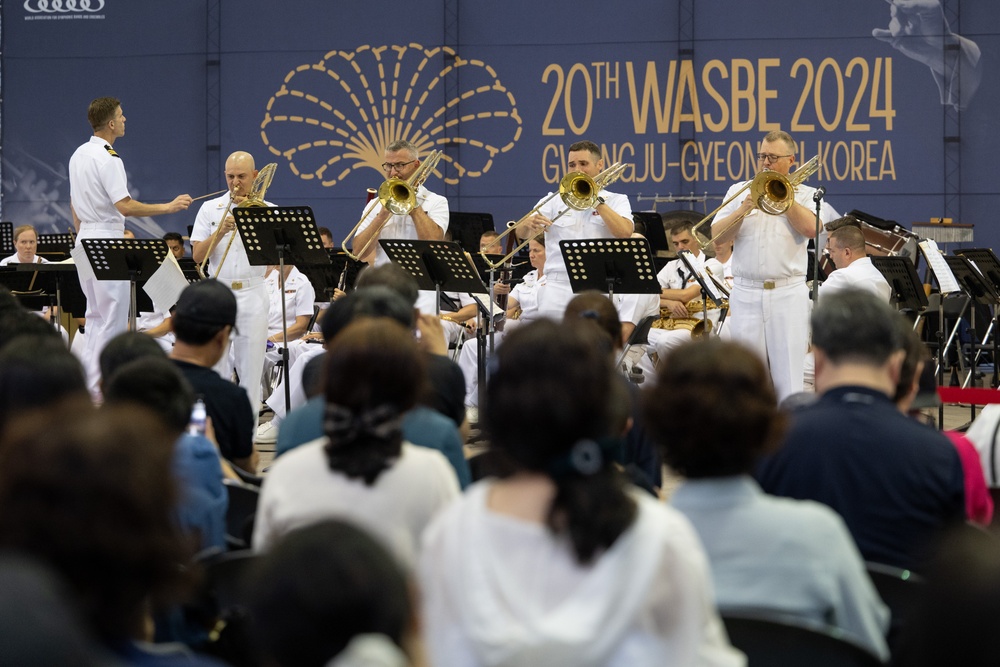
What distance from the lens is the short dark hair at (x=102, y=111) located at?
8992mm

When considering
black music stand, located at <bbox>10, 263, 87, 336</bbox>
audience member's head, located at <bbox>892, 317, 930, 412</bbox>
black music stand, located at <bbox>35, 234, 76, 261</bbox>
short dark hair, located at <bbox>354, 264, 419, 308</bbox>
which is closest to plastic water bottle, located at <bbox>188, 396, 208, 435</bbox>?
short dark hair, located at <bbox>354, 264, 419, 308</bbox>

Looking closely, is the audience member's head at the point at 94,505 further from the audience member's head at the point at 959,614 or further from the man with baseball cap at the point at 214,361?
the man with baseball cap at the point at 214,361

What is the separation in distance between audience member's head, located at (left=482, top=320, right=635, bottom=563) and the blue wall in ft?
46.5

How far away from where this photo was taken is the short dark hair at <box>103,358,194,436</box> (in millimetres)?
3199

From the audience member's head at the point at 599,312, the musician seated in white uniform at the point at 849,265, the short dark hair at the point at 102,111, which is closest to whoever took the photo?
the audience member's head at the point at 599,312

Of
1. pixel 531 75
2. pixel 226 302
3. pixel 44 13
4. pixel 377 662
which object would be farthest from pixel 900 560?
pixel 44 13

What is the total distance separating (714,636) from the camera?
76.9 inches

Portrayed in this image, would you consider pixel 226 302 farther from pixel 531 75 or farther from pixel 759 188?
pixel 531 75

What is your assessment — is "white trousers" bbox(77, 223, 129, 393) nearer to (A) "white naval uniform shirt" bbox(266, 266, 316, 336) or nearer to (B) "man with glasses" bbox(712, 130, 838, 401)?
(A) "white naval uniform shirt" bbox(266, 266, 316, 336)

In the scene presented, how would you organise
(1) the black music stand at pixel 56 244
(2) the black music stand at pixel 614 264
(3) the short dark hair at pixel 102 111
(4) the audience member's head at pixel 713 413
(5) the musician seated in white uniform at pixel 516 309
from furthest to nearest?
(1) the black music stand at pixel 56 244 < (5) the musician seated in white uniform at pixel 516 309 < (3) the short dark hair at pixel 102 111 < (2) the black music stand at pixel 614 264 < (4) the audience member's head at pixel 713 413

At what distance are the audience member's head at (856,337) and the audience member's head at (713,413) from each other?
2.52 feet

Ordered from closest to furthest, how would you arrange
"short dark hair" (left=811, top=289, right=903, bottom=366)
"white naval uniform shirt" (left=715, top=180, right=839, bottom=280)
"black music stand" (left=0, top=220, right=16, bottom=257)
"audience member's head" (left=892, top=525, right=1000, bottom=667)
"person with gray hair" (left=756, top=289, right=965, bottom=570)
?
"audience member's head" (left=892, top=525, right=1000, bottom=667)
"person with gray hair" (left=756, top=289, right=965, bottom=570)
"short dark hair" (left=811, top=289, right=903, bottom=366)
"white naval uniform shirt" (left=715, top=180, right=839, bottom=280)
"black music stand" (left=0, top=220, right=16, bottom=257)

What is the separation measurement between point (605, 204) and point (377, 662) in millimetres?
7904

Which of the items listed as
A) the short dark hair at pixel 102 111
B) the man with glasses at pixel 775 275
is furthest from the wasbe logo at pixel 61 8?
the man with glasses at pixel 775 275
